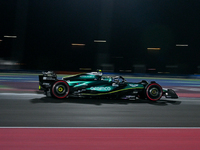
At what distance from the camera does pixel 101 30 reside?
30.7m

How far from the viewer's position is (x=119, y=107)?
21.6 ft

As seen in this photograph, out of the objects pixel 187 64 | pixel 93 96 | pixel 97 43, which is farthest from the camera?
pixel 97 43

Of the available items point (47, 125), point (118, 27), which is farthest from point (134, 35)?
point (47, 125)

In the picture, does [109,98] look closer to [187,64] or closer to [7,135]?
[7,135]

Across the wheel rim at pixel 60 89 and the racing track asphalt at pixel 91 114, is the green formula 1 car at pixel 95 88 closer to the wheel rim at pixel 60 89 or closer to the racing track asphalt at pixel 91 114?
the wheel rim at pixel 60 89

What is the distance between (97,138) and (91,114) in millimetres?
1826

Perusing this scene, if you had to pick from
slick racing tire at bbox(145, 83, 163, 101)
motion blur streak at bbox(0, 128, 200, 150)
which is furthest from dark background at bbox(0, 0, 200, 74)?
motion blur streak at bbox(0, 128, 200, 150)

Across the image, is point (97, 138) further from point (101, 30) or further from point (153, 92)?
point (101, 30)

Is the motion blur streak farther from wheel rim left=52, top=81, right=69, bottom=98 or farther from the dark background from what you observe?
the dark background

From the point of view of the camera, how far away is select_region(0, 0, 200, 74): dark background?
29.0 meters

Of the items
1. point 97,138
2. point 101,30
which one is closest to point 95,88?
point 97,138

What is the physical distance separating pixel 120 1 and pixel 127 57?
8.58m

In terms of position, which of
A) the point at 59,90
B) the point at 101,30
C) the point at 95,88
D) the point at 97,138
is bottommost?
the point at 97,138

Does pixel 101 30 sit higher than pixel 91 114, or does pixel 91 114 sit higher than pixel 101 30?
pixel 101 30
